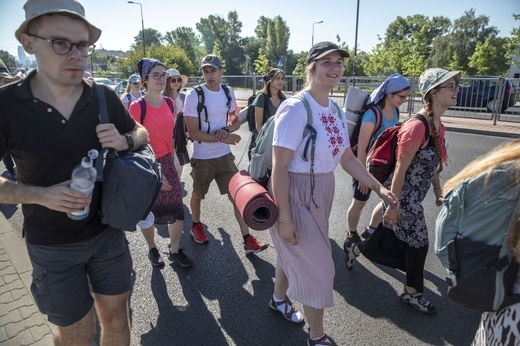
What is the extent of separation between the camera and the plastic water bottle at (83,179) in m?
1.60

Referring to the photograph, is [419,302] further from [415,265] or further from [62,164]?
[62,164]

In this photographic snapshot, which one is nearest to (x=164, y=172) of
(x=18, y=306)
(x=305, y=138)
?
(x=18, y=306)

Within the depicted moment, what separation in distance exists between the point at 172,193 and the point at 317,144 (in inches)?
69.8

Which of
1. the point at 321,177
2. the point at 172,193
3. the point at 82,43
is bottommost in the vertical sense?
the point at 172,193

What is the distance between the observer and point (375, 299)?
3043mm

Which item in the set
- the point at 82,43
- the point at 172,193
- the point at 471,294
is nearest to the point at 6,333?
the point at 172,193

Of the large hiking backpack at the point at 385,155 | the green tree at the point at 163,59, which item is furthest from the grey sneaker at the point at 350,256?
the green tree at the point at 163,59

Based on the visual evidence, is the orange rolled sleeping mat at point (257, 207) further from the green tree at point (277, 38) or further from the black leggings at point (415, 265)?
the green tree at point (277, 38)

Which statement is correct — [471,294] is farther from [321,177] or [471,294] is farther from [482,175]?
[321,177]

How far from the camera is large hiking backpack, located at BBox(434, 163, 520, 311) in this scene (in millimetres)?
1340

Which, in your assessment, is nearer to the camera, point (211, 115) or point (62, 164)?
point (62, 164)

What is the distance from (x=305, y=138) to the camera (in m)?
2.19

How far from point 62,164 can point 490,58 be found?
3503 centimetres

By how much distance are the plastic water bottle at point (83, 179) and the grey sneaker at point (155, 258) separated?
2042 millimetres
